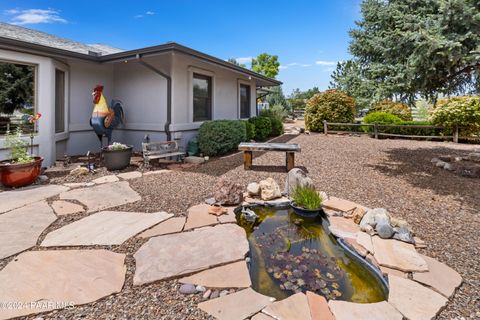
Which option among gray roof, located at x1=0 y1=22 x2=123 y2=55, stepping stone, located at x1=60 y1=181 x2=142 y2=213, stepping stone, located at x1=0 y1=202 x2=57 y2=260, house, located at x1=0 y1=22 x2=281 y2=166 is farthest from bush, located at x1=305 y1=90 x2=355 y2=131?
stepping stone, located at x1=0 y1=202 x2=57 y2=260

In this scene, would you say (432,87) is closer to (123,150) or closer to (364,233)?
(364,233)

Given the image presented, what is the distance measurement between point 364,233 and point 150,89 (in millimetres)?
6635

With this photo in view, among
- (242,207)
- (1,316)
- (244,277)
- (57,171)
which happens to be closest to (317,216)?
(242,207)

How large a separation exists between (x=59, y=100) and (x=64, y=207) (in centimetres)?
445

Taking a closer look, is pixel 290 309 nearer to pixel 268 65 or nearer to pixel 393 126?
pixel 393 126

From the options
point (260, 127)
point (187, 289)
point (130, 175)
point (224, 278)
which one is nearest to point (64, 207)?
point (130, 175)

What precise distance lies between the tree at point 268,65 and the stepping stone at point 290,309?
33733mm

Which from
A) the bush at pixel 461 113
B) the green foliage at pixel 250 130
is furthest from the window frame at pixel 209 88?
the bush at pixel 461 113

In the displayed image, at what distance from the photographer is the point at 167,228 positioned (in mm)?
3230

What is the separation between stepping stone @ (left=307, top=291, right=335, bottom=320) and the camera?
6.12 feet

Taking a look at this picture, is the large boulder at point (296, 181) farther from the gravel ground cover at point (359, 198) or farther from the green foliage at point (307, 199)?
the gravel ground cover at point (359, 198)

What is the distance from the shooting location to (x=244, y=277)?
2.30 meters

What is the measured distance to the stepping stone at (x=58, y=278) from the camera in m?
1.97

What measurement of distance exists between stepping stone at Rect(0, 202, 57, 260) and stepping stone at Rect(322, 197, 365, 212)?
3.67 metres
